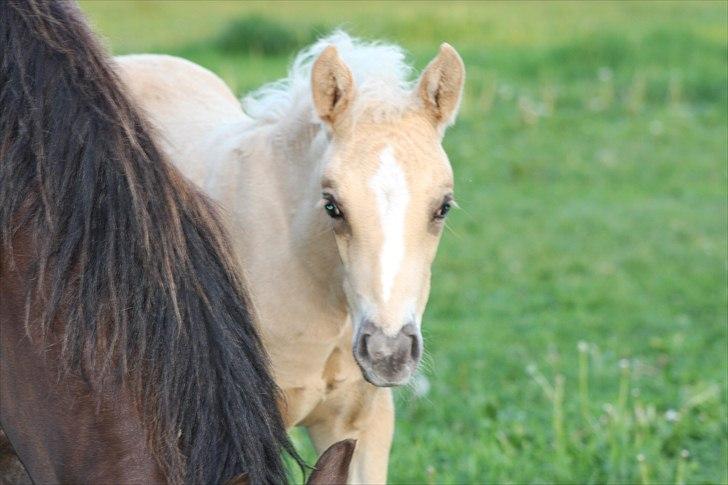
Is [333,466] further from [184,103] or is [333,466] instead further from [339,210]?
[184,103]

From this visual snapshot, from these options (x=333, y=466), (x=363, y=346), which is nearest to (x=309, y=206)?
(x=363, y=346)

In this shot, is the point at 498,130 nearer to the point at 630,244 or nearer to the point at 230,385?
the point at 630,244

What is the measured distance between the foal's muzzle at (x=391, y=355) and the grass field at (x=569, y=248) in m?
0.75

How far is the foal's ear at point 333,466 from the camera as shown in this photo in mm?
1945

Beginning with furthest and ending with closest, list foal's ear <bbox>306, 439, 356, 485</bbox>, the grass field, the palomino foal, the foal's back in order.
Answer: the grass field
the foal's back
the palomino foal
foal's ear <bbox>306, 439, 356, 485</bbox>

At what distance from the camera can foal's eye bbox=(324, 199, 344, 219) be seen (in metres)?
2.90

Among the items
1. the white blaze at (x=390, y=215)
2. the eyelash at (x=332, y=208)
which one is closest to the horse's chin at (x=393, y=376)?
the white blaze at (x=390, y=215)

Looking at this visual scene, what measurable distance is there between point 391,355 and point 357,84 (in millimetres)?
872

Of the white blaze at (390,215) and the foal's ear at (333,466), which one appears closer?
the foal's ear at (333,466)

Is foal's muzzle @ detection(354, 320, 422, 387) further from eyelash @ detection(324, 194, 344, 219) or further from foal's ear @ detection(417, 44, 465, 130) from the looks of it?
foal's ear @ detection(417, 44, 465, 130)

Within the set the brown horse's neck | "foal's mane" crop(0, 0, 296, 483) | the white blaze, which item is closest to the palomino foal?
the white blaze

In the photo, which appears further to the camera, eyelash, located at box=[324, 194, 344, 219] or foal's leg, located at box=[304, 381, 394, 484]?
foal's leg, located at box=[304, 381, 394, 484]

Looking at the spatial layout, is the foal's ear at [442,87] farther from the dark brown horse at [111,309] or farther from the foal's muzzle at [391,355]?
the dark brown horse at [111,309]

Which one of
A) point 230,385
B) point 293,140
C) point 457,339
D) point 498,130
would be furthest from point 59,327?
point 498,130
